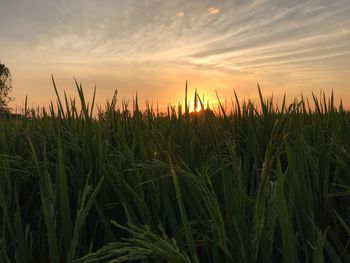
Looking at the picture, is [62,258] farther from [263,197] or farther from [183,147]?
[183,147]

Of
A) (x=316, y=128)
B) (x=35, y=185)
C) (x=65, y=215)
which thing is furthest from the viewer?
(x=316, y=128)

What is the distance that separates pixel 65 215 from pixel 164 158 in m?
0.51

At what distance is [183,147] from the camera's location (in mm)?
2014

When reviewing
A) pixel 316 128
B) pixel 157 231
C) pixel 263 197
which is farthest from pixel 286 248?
pixel 316 128

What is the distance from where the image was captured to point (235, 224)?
91cm

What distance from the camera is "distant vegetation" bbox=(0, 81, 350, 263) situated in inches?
34.4

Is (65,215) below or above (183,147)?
below

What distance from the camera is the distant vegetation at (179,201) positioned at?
34.4 inches

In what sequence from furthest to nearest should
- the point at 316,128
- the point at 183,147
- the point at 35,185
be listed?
the point at 316,128 < the point at 183,147 < the point at 35,185

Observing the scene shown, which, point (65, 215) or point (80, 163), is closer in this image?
point (65, 215)

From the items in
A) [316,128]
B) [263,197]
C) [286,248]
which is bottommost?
[286,248]

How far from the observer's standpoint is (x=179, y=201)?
944 mm

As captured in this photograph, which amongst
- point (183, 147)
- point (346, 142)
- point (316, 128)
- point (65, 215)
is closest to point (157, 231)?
point (65, 215)

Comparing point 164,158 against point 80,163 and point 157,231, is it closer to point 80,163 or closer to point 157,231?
point 157,231
